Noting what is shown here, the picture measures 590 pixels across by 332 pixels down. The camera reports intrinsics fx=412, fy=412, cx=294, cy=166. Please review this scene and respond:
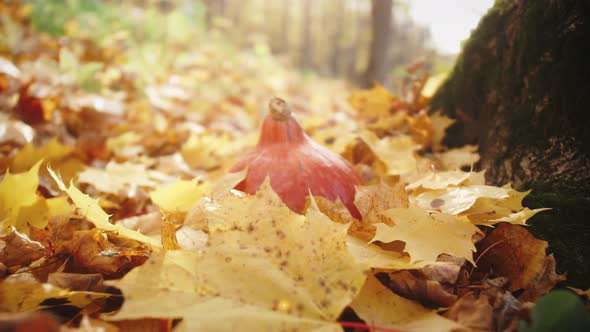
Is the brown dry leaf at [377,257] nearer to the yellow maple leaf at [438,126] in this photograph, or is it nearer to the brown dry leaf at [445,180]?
the brown dry leaf at [445,180]

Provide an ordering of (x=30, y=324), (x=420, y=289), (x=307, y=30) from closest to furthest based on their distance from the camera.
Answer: (x=30, y=324), (x=420, y=289), (x=307, y=30)

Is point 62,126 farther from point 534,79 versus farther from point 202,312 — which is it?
point 534,79

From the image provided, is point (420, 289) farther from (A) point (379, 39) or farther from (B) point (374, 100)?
(A) point (379, 39)

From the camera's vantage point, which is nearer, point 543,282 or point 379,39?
point 543,282

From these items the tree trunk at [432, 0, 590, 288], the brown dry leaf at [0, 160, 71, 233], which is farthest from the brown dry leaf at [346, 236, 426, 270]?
the brown dry leaf at [0, 160, 71, 233]

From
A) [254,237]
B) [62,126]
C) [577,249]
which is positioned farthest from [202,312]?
[62,126]

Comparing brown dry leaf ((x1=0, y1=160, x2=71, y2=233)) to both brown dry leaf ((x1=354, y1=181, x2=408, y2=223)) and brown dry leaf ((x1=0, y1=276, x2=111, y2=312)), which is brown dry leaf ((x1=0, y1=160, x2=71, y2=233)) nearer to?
brown dry leaf ((x1=0, y1=276, x2=111, y2=312))

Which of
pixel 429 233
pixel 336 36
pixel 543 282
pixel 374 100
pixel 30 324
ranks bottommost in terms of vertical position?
pixel 543 282

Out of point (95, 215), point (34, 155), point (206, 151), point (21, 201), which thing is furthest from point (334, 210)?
point (206, 151)
